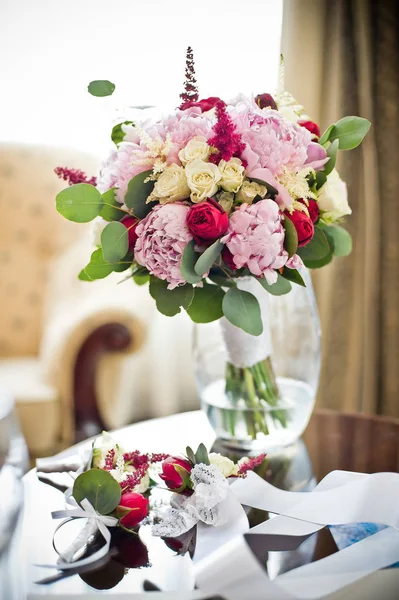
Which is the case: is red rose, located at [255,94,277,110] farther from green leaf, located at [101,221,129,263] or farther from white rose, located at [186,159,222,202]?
green leaf, located at [101,221,129,263]

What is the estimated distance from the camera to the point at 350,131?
99cm

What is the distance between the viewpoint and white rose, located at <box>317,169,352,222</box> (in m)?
0.98

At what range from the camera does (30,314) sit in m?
2.54

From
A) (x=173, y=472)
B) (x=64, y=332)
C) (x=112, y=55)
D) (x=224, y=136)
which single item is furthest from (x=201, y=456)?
(x=112, y=55)

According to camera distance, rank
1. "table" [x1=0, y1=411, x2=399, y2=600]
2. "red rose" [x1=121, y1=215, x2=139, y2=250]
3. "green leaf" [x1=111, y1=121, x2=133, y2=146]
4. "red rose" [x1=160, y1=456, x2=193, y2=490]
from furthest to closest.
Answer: "green leaf" [x1=111, y1=121, x2=133, y2=146], "red rose" [x1=121, y1=215, x2=139, y2=250], "red rose" [x1=160, y1=456, x2=193, y2=490], "table" [x1=0, y1=411, x2=399, y2=600]

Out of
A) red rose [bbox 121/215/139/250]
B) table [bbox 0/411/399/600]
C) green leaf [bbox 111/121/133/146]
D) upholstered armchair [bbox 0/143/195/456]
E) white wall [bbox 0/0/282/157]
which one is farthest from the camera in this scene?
white wall [bbox 0/0/282/157]

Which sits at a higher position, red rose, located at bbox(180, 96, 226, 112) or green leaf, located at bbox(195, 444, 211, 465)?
red rose, located at bbox(180, 96, 226, 112)

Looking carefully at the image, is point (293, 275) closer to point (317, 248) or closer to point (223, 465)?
point (317, 248)

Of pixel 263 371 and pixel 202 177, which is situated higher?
pixel 202 177

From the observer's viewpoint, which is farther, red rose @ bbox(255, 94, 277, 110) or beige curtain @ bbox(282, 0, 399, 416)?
beige curtain @ bbox(282, 0, 399, 416)

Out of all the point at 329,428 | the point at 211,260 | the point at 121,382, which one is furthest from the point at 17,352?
the point at 211,260

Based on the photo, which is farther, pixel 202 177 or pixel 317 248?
pixel 317 248

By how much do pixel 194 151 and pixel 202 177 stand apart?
43mm

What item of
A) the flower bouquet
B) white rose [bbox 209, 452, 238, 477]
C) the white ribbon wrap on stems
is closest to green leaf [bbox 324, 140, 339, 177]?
the flower bouquet
